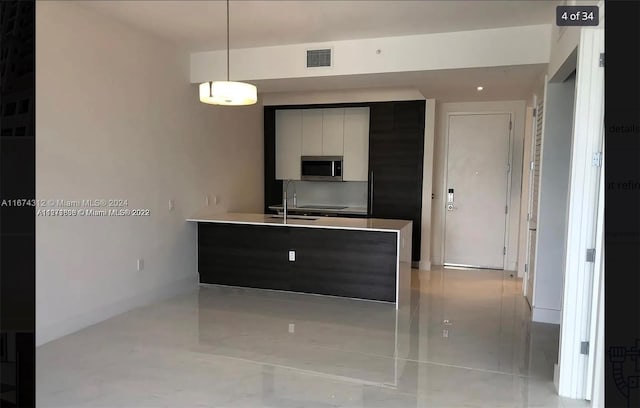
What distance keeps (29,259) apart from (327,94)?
5.23 meters

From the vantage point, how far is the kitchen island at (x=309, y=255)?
454 centimetres

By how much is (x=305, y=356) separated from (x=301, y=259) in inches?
64.6

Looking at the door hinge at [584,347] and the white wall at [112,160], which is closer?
the door hinge at [584,347]

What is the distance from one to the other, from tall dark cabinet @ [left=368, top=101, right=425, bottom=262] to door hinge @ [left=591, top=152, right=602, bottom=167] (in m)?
3.70

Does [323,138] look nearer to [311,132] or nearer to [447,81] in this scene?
[311,132]

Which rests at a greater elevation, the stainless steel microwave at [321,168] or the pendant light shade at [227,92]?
the pendant light shade at [227,92]

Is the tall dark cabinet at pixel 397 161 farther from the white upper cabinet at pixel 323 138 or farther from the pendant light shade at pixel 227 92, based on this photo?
the pendant light shade at pixel 227 92

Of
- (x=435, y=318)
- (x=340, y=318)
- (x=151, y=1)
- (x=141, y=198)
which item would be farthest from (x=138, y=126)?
(x=435, y=318)

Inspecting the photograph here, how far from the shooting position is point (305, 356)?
3283mm

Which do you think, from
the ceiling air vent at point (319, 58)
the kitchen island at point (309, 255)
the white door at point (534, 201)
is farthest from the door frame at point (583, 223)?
the ceiling air vent at point (319, 58)

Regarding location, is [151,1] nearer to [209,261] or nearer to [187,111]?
[187,111]

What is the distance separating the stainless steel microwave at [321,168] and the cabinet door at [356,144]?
105 millimetres

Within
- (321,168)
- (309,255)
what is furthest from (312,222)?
(321,168)

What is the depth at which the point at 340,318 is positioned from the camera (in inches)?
164
